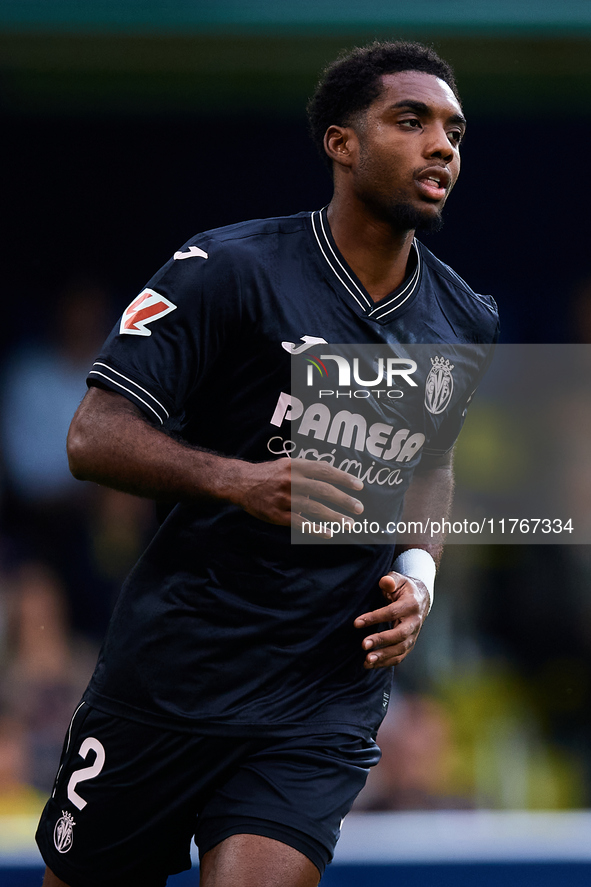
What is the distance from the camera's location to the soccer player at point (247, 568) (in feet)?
6.72

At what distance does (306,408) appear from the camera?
2203mm

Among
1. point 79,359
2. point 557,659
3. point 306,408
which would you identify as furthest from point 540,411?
point 306,408

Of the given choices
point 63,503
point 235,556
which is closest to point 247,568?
point 235,556

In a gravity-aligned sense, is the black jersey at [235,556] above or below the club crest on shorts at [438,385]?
below

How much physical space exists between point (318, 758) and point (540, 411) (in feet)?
10.7

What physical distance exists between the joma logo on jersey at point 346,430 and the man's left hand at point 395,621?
0.28m

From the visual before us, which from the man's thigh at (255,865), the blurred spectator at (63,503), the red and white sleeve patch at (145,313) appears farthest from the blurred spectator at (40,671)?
the red and white sleeve patch at (145,313)

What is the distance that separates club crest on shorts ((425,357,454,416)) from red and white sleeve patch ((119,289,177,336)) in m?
0.63

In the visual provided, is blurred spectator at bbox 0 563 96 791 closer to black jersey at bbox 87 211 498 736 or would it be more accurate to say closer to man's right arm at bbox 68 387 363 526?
black jersey at bbox 87 211 498 736

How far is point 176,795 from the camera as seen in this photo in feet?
7.14

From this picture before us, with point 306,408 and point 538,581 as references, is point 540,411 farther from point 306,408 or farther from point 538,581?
point 306,408

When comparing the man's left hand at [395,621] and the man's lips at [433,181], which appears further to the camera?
the man's lips at [433,181]

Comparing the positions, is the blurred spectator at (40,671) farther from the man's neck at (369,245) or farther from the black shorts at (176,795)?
the man's neck at (369,245)

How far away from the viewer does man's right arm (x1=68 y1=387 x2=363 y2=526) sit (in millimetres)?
1866
